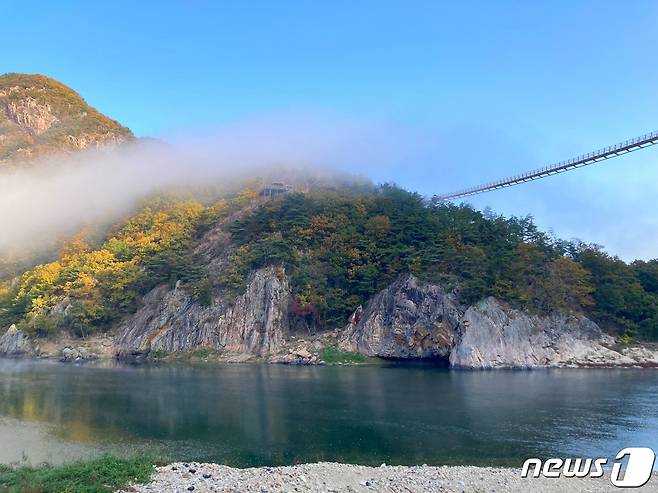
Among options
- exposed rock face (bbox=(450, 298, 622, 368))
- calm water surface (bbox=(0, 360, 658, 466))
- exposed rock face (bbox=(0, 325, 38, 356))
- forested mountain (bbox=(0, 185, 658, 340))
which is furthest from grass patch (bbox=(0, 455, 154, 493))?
exposed rock face (bbox=(0, 325, 38, 356))

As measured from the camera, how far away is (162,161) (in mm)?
151625

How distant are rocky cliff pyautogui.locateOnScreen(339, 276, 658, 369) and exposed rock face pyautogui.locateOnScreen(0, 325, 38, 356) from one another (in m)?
47.2

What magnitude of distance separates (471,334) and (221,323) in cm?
3367

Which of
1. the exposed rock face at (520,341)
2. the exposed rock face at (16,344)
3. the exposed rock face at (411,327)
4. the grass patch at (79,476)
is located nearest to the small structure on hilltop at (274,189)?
the exposed rock face at (411,327)

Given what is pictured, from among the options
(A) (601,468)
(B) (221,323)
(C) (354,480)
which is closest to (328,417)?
(C) (354,480)

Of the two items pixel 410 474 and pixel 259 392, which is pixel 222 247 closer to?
pixel 259 392

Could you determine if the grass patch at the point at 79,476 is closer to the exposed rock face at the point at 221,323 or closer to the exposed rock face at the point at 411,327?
the exposed rock face at the point at 411,327

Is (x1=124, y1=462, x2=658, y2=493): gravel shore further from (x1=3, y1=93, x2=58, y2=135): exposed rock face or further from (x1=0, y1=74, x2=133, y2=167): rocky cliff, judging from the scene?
(x1=3, y1=93, x2=58, y2=135): exposed rock face

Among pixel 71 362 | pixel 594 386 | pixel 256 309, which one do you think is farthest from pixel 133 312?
pixel 594 386

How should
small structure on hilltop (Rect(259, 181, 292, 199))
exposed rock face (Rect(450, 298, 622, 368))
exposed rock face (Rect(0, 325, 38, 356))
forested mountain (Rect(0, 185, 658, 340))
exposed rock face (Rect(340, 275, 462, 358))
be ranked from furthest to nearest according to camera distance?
small structure on hilltop (Rect(259, 181, 292, 199)), exposed rock face (Rect(0, 325, 38, 356)), forested mountain (Rect(0, 185, 658, 340)), exposed rock face (Rect(340, 275, 462, 358)), exposed rock face (Rect(450, 298, 622, 368))

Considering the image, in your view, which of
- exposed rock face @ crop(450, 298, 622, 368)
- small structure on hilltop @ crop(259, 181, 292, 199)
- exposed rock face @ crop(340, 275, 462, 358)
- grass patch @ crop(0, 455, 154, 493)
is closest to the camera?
grass patch @ crop(0, 455, 154, 493)

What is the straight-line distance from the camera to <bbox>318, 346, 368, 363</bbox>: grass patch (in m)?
64.7

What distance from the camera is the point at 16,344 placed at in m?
80.0

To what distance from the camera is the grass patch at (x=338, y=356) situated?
2547 inches
